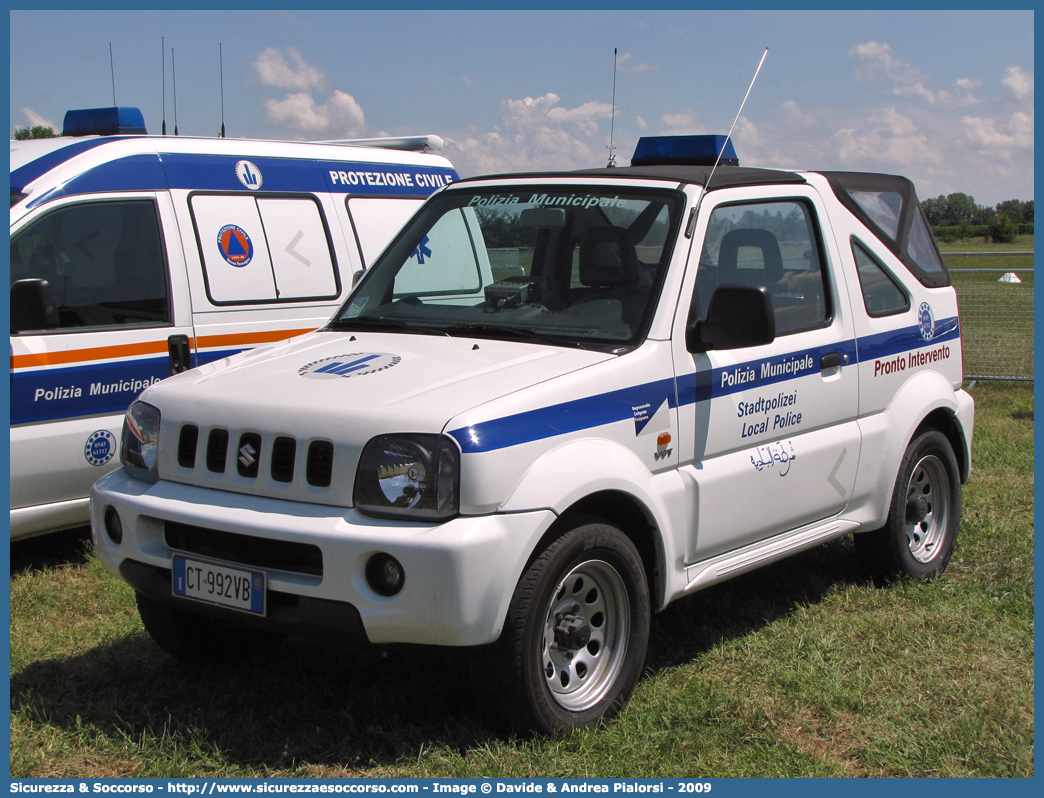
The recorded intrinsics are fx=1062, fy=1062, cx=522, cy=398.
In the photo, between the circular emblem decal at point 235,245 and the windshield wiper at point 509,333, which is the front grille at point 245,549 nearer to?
the windshield wiper at point 509,333

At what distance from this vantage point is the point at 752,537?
4.55m

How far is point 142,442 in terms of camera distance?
4.00 meters

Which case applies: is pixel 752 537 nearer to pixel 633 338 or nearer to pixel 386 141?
pixel 633 338

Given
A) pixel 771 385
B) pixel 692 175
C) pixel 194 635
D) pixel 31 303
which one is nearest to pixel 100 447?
pixel 31 303

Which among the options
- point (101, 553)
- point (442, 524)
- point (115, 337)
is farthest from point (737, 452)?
point (115, 337)

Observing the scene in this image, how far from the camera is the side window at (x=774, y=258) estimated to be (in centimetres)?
454

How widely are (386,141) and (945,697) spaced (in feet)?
18.9

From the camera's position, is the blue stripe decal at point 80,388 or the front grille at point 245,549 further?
the blue stripe decal at point 80,388

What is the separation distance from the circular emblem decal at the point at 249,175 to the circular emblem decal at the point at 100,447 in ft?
5.94

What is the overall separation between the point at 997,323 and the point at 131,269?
35.9 ft

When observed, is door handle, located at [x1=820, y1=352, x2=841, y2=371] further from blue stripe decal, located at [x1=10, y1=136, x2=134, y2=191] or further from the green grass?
blue stripe decal, located at [x1=10, y1=136, x2=134, y2=191]

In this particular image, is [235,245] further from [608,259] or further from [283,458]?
[283,458]

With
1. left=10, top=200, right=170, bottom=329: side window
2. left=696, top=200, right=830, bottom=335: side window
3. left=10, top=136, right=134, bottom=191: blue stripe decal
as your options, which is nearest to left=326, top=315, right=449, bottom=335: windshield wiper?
left=696, top=200, right=830, bottom=335: side window

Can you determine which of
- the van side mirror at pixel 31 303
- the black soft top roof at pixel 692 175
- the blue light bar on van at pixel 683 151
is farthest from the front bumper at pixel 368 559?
the blue light bar on van at pixel 683 151
